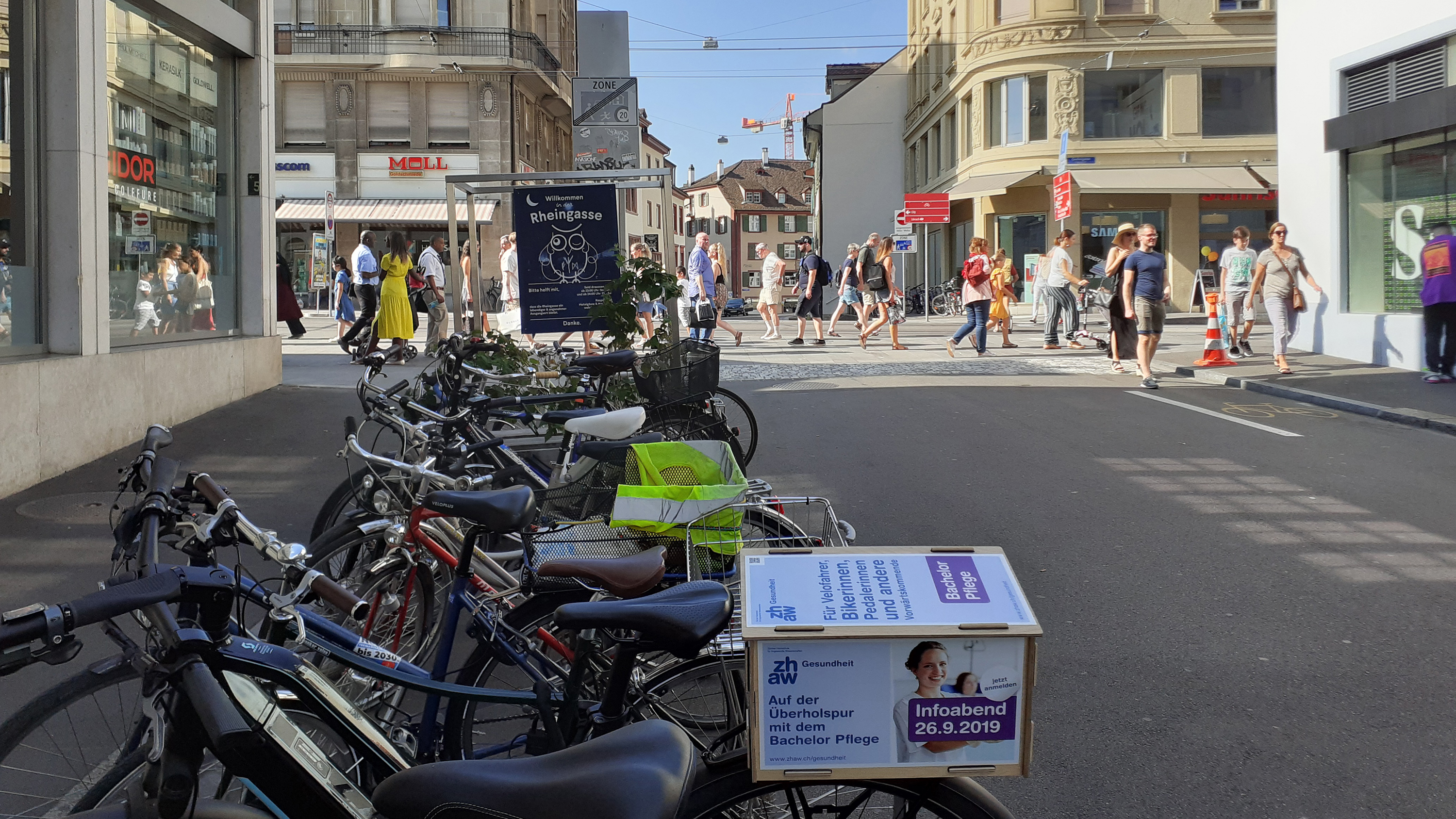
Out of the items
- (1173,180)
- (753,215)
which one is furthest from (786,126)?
(1173,180)

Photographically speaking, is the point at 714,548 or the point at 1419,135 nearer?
the point at 714,548

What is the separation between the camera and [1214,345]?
16766 mm

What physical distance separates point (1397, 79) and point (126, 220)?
15.0m

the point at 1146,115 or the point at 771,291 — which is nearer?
the point at 771,291

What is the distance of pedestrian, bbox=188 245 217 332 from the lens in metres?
11.8

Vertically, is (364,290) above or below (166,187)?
below

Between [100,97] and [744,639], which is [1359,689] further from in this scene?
[100,97]

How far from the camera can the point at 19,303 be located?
8.71m

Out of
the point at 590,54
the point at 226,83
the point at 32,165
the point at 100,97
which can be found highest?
the point at 590,54

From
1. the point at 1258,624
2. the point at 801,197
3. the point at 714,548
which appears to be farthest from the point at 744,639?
the point at 801,197

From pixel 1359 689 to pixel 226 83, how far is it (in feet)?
39.2

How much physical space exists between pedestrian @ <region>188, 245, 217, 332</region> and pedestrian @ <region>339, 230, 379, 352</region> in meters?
6.69

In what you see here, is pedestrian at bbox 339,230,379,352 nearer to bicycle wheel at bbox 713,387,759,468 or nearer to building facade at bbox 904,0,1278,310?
bicycle wheel at bbox 713,387,759,468

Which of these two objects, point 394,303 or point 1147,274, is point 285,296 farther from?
point 1147,274
